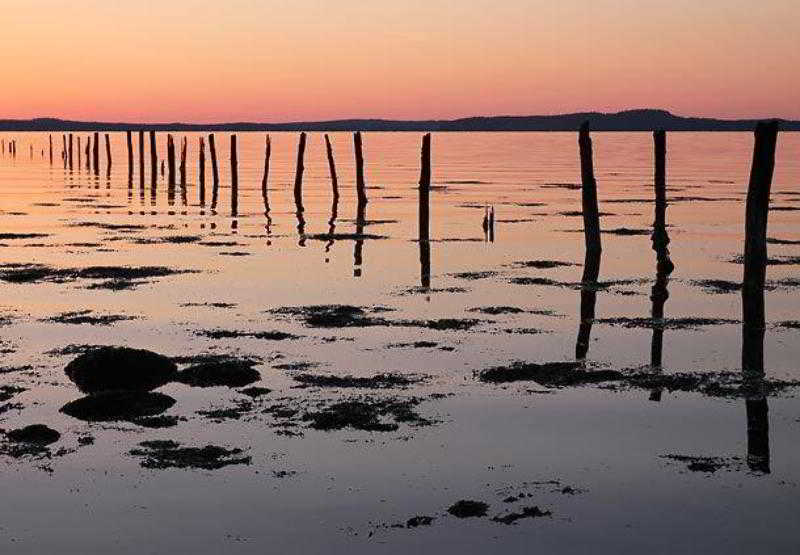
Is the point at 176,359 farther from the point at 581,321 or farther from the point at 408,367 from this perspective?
the point at 581,321

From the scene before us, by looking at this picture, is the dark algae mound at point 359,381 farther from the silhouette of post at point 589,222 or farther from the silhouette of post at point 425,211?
the silhouette of post at point 425,211

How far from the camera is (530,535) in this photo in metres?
9.02

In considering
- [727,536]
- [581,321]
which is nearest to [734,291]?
[581,321]

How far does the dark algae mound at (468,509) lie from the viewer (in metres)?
9.48

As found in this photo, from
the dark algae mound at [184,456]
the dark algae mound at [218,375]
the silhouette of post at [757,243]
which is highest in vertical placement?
the silhouette of post at [757,243]

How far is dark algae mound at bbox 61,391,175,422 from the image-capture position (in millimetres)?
12500

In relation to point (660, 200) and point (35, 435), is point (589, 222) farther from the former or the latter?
point (35, 435)

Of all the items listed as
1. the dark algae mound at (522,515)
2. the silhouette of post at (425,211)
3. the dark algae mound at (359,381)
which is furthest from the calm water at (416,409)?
the silhouette of post at (425,211)

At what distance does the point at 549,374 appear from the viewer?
14.9 m

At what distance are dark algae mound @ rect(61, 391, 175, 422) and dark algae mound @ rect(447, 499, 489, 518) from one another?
4199mm

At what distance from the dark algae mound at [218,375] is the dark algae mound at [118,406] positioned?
96 centimetres

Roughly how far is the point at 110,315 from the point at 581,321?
7476 millimetres

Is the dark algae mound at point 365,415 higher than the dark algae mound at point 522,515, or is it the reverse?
the dark algae mound at point 365,415

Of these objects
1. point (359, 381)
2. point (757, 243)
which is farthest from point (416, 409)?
point (757, 243)
